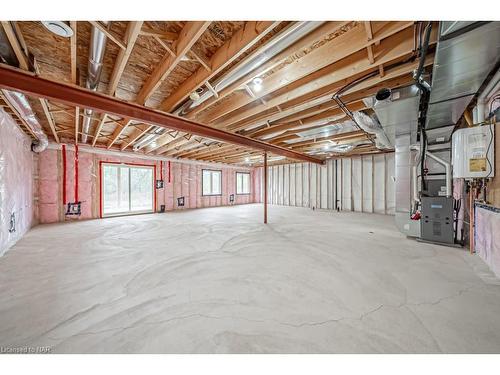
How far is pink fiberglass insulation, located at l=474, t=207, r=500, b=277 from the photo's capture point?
2009 mm

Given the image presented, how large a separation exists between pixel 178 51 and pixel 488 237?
13.0 feet

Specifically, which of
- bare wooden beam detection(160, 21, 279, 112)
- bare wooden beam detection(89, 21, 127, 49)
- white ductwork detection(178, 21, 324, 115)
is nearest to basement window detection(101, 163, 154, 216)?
bare wooden beam detection(160, 21, 279, 112)

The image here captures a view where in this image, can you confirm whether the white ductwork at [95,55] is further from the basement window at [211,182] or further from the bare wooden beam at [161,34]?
the basement window at [211,182]

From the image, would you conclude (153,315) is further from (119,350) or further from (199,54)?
(199,54)

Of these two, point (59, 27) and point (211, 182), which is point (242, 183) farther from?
point (59, 27)

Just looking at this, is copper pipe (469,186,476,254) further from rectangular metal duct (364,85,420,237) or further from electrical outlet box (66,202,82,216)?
electrical outlet box (66,202,82,216)

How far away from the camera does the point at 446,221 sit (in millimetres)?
2988

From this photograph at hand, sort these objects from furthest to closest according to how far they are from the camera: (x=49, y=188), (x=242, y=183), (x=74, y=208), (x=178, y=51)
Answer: (x=242, y=183)
(x=74, y=208)
(x=49, y=188)
(x=178, y=51)

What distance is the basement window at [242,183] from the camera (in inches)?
396

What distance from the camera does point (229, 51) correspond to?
1.64 meters

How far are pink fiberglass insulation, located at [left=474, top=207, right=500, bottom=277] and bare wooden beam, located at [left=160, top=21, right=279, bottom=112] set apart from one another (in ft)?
10.1

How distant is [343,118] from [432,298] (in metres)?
2.74

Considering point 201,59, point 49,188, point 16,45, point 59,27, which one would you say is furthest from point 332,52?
point 49,188
